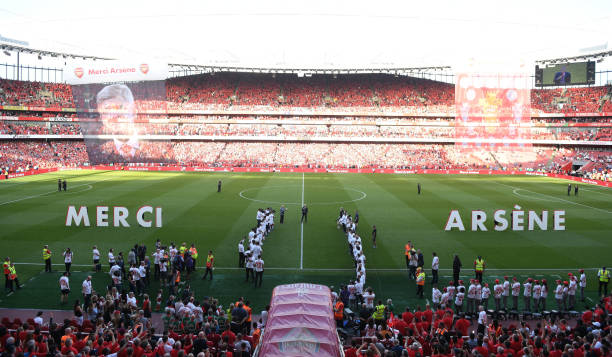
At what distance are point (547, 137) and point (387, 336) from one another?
71.2m

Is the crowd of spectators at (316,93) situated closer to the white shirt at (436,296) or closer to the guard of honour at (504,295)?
the guard of honour at (504,295)

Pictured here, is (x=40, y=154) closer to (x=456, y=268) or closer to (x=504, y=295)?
(x=456, y=268)

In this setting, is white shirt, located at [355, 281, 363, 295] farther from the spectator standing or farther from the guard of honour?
the spectator standing

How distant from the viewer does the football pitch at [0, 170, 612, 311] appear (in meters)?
17.5

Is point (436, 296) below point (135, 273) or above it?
below

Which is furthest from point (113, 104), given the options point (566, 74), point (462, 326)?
point (566, 74)

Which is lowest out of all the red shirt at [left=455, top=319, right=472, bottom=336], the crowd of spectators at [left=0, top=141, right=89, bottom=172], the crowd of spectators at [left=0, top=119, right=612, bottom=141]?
the red shirt at [left=455, top=319, right=472, bottom=336]

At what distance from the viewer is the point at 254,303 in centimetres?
1516

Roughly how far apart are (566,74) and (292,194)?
5583 centimetres

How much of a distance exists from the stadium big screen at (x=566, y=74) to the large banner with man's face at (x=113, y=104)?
195 feet

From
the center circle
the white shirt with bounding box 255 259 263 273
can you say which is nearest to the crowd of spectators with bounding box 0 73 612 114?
the center circle

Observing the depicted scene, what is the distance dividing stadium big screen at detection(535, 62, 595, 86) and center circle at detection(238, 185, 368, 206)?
47.7 m

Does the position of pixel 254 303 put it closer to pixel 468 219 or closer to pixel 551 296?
pixel 551 296

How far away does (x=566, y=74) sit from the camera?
69.6m
